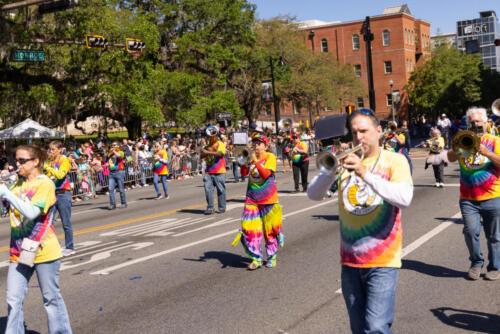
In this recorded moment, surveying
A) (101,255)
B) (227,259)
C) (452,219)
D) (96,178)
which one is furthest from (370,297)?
(96,178)

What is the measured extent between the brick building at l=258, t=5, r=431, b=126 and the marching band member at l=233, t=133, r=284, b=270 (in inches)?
2811

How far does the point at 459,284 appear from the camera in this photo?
23.0 feet

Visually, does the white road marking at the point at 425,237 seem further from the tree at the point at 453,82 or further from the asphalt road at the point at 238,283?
the tree at the point at 453,82

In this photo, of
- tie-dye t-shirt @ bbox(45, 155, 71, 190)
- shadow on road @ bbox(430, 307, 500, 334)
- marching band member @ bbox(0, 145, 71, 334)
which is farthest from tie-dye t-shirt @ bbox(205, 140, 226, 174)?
marching band member @ bbox(0, 145, 71, 334)

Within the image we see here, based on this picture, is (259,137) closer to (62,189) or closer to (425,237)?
(425,237)

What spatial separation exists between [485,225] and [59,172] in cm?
671

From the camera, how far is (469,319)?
581 cm

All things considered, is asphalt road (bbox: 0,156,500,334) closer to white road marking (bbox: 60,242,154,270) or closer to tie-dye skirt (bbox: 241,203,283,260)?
white road marking (bbox: 60,242,154,270)

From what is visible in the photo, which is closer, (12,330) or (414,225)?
(12,330)

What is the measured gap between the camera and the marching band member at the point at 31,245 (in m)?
5.02

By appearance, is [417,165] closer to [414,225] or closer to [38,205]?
[414,225]

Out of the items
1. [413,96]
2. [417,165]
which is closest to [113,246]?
[417,165]

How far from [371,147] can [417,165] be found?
886 inches

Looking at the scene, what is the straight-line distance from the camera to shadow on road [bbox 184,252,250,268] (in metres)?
8.70
